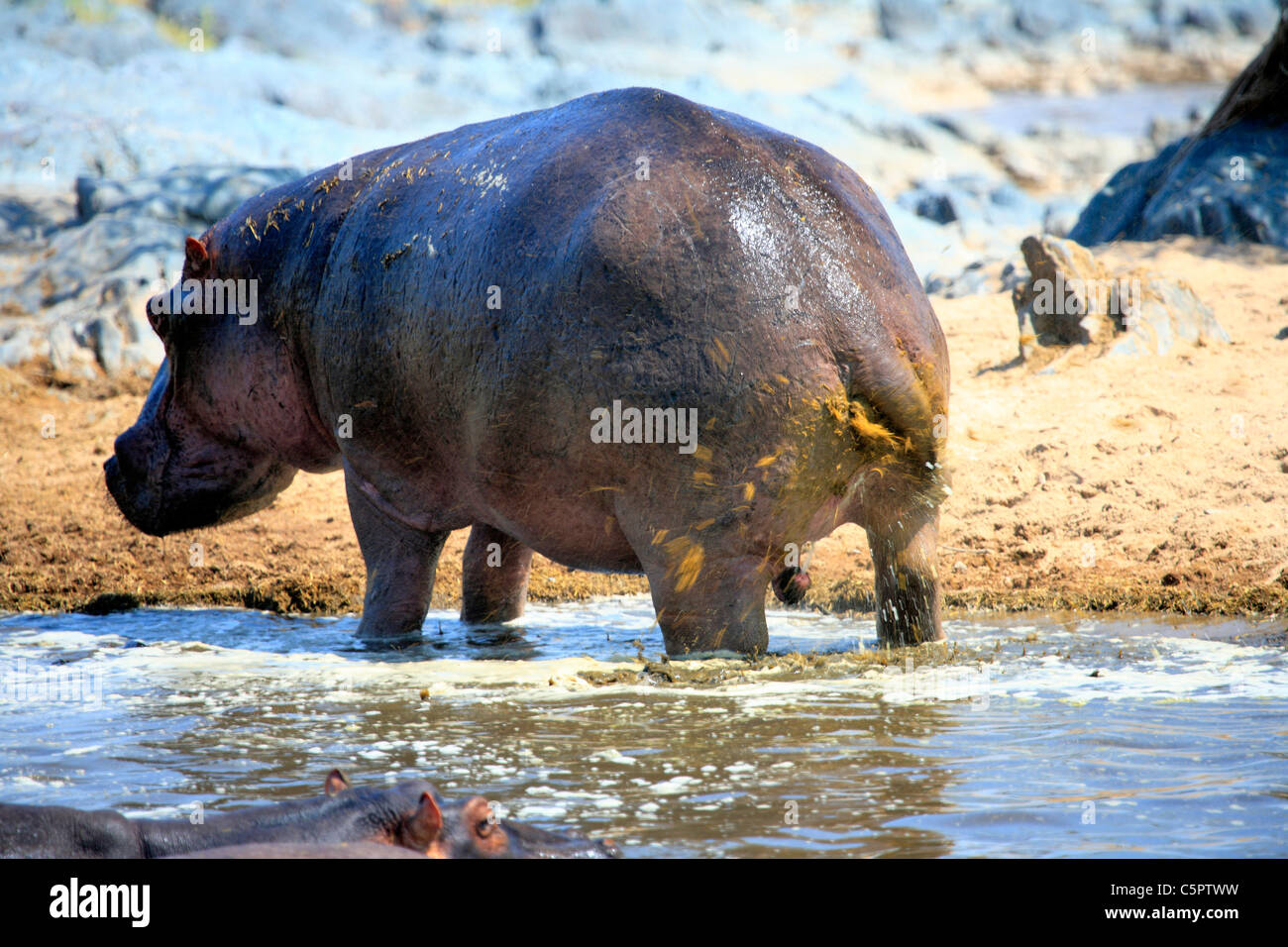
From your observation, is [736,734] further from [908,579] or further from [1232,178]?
[1232,178]

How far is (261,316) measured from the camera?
621 cm

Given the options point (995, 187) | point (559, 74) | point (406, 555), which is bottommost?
point (406, 555)

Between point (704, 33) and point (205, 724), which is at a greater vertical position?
point (704, 33)

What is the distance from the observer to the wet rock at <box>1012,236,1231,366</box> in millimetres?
9961

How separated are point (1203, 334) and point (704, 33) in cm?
1958

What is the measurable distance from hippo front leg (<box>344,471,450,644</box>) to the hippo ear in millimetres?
1329

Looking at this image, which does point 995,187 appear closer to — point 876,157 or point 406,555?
point 876,157

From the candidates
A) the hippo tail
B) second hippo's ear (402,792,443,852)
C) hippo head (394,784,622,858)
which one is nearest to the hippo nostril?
the hippo tail

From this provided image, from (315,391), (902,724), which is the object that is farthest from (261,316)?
(902,724)
